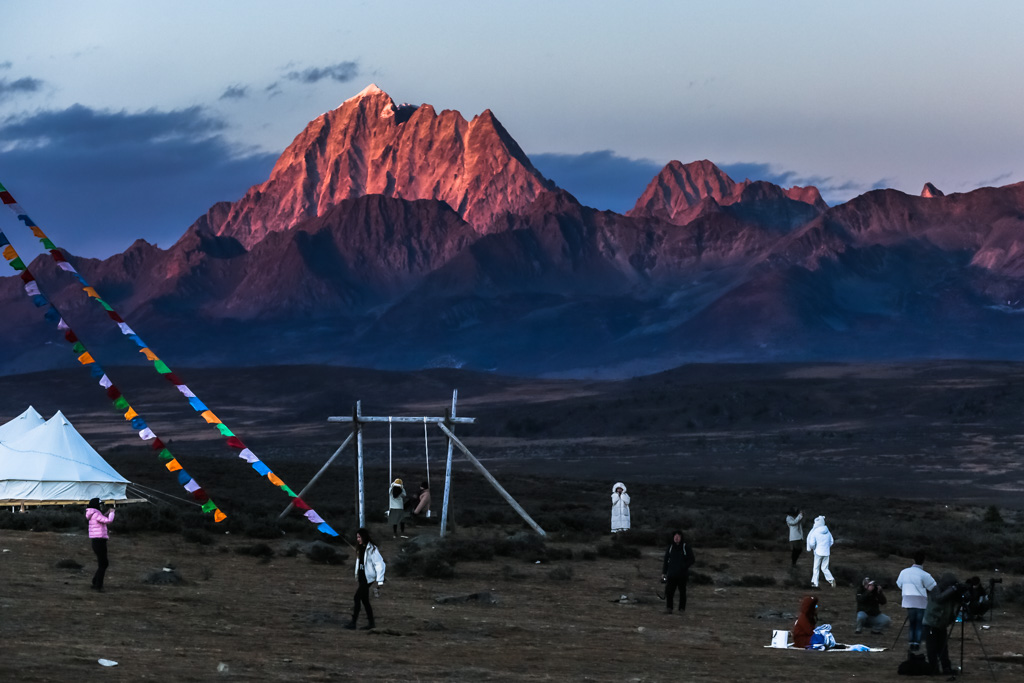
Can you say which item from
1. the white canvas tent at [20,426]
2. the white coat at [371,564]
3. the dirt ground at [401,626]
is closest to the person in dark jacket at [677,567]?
the dirt ground at [401,626]

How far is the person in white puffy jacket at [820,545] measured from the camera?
26.9 metres

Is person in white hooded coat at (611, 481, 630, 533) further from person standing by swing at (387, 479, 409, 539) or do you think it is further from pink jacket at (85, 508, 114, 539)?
pink jacket at (85, 508, 114, 539)

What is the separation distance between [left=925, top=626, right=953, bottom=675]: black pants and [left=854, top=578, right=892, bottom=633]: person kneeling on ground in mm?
5052

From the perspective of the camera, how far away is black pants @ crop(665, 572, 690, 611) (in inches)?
907

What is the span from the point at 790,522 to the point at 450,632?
1136 cm

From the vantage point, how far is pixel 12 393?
6063 inches

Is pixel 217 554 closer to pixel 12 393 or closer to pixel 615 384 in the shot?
pixel 615 384

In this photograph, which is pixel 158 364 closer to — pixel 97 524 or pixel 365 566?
pixel 97 524

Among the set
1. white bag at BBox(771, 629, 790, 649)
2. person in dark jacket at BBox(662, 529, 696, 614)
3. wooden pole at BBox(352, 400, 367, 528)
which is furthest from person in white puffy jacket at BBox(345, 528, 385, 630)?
wooden pole at BBox(352, 400, 367, 528)

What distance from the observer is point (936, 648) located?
55.6 feet

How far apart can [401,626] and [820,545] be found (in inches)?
377

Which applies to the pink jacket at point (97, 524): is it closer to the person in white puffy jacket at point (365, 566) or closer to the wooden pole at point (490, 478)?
the person in white puffy jacket at point (365, 566)

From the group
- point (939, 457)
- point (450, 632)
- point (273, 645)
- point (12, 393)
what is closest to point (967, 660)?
point (450, 632)

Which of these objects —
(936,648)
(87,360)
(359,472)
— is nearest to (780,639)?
(936,648)
